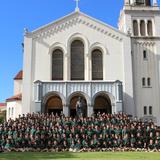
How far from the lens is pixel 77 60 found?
30750mm

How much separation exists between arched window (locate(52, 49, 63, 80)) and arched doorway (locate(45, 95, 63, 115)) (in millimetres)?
1994

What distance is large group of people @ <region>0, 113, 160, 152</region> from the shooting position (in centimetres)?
A: 1855

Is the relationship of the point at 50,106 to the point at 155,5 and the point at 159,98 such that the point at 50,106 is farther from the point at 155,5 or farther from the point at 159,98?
the point at 155,5

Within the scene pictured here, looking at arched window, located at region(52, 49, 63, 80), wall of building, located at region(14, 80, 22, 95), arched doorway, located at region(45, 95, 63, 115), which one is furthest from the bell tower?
wall of building, located at region(14, 80, 22, 95)

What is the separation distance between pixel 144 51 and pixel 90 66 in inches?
222

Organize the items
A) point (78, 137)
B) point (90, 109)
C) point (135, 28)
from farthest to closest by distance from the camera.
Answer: point (135, 28)
point (90, 109)
point (78, 137)

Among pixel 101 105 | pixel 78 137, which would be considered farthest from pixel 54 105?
pixel 78 137

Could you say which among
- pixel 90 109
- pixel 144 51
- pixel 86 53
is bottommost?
pixel 90 109

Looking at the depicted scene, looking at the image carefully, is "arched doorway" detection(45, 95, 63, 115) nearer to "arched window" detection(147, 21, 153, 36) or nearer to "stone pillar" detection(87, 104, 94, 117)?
"stone pillar" detection(87, 104, 94, 117)

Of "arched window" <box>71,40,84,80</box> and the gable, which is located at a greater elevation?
the gable

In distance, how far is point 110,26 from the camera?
31359 mm

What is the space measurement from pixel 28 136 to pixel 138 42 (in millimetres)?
16882

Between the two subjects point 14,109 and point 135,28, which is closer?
point 14,109

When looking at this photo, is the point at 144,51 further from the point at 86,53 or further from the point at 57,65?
the point at 57,65
